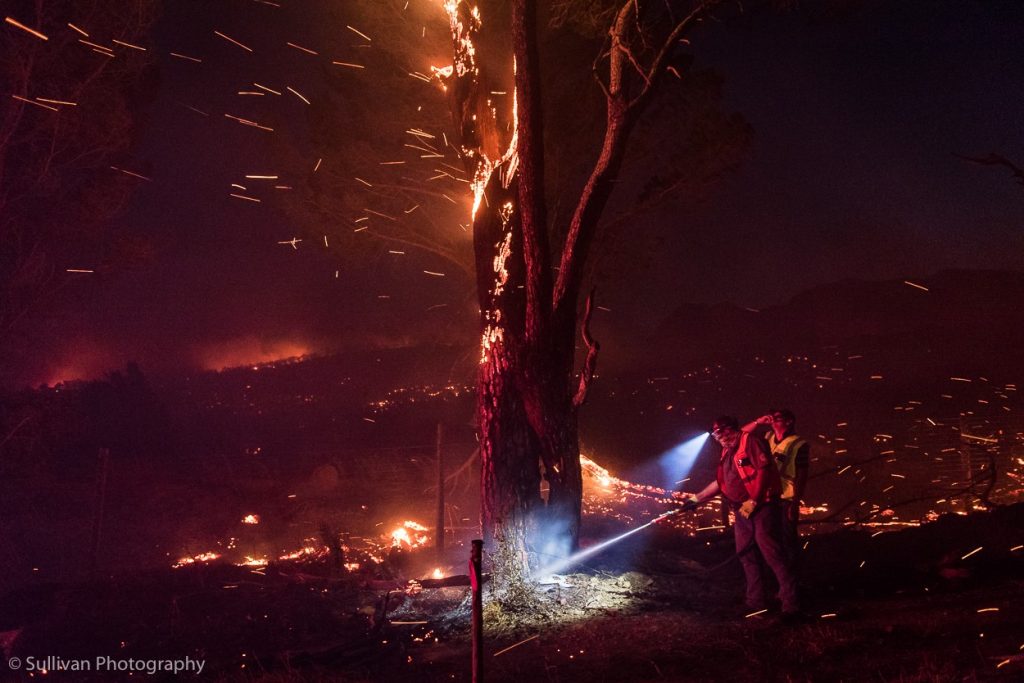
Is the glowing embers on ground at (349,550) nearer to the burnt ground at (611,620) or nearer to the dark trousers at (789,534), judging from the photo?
the burnt ground at (611,620)

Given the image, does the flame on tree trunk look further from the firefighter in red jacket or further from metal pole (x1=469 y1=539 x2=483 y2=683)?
metal pole (x1=469 y1=539 x2=483 y2=683)

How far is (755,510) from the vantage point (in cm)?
676

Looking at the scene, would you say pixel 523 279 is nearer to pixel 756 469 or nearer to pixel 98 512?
pixel 756 469

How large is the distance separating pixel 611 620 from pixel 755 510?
1751mm

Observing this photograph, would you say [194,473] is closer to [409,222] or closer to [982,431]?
[409,222]

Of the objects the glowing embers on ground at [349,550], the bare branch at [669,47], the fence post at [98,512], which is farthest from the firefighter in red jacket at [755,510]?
the fence post at [98,512]

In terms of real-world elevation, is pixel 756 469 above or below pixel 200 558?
above

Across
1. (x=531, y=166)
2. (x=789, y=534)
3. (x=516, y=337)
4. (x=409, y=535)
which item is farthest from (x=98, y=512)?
(x=789, y=534)

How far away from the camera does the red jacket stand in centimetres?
670

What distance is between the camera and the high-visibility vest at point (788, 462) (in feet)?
24.5

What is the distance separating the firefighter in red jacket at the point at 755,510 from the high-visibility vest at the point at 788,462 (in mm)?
654

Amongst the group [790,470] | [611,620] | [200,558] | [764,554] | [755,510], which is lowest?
[611,620]

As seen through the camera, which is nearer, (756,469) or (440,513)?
(756,469)

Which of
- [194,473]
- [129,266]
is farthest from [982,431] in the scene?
[129,266]
